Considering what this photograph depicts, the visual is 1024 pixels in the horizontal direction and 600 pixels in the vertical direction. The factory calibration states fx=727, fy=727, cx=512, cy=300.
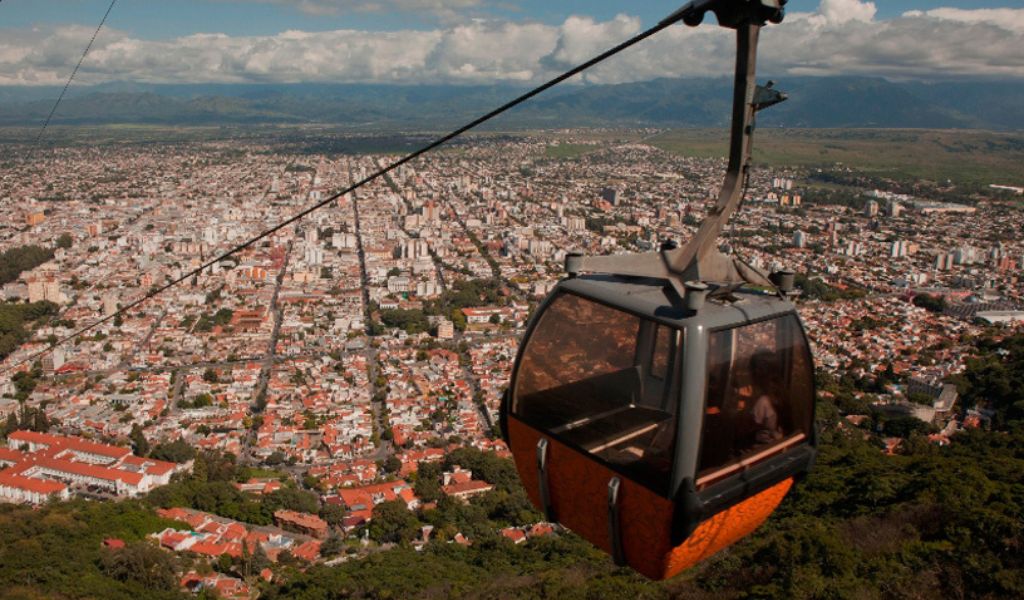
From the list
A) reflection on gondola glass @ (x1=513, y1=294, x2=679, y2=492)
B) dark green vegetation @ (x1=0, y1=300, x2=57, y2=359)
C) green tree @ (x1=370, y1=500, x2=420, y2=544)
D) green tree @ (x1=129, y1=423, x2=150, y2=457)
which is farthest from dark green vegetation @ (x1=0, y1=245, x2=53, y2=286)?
reflection on gondola glass @ (x1=513, y1=294, x2=679, y2=492)

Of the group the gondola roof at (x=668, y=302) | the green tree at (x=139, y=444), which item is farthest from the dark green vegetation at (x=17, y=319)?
the gondola roof at (x=668, y=302)

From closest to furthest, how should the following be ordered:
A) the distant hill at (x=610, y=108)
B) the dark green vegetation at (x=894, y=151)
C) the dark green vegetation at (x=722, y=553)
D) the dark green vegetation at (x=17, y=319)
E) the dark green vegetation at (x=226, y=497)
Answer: the dark green vegetation at (x=722, y=553)
the dark green vegetation at (x=226, y=497)
the dark green vegetation at (x=17, y=319)
the dark green vegetation at (x=894, y=151)
the distant hill at (x=610, y=108)

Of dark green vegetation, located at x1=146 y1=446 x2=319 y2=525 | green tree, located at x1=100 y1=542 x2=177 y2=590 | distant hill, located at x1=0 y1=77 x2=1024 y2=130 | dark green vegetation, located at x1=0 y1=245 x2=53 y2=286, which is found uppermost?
distant hill, located at x1=0 y1=77 x2=1024 y2=130

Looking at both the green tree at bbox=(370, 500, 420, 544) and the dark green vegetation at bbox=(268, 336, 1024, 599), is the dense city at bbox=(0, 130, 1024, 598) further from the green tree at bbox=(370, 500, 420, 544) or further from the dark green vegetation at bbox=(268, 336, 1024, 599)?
the dark green vegetation at bbox=(268, 336, 1024, 599)

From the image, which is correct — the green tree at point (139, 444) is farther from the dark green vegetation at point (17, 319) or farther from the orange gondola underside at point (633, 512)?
the orange gondola underside at point (633, 512)

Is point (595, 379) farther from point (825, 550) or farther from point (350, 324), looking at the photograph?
point (350, 324)

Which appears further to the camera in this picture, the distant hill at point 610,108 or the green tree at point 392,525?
the distant hill at point 610,108

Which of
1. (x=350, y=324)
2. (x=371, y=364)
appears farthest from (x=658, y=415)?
(x=350, y=324)
